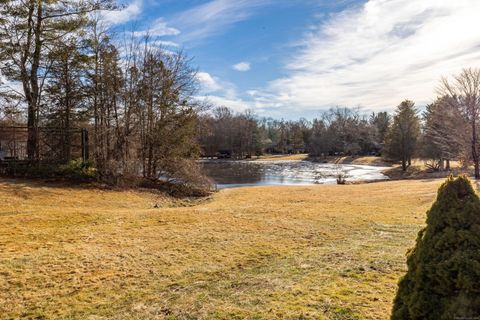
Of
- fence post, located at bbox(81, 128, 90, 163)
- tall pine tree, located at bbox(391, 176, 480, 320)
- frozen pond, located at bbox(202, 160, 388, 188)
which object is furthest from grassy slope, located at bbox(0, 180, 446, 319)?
frozen pond, located at bbox(202, 160, 388, 188)

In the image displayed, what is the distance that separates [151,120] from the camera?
59.5ft

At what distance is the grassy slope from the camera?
3.45 meters

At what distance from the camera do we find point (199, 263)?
497 cm

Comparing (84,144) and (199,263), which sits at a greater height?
(84,144)

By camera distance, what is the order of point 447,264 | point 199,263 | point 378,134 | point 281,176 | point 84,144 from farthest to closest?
1. point 378,134
2. point 281,176
3. point 84,144
4. point 199,263
5. point 447,264

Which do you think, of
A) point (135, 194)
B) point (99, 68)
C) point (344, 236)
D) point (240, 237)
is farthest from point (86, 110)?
point (344, 236)

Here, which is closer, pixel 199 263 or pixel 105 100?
pixel 199 263

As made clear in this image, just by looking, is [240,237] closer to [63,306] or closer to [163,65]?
[63,306]

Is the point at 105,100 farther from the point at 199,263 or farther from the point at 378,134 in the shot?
the point at 378,134

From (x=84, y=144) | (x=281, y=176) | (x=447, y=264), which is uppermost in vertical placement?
(x=84, y=144)

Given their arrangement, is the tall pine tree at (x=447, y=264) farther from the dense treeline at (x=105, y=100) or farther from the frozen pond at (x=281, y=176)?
the frozen pond at (x=281, y=176)

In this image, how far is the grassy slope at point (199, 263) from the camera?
3.45 metres

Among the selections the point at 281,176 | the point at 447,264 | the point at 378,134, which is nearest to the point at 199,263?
the point at 447,264

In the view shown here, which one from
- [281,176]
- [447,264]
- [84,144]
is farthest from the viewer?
[281,176]
